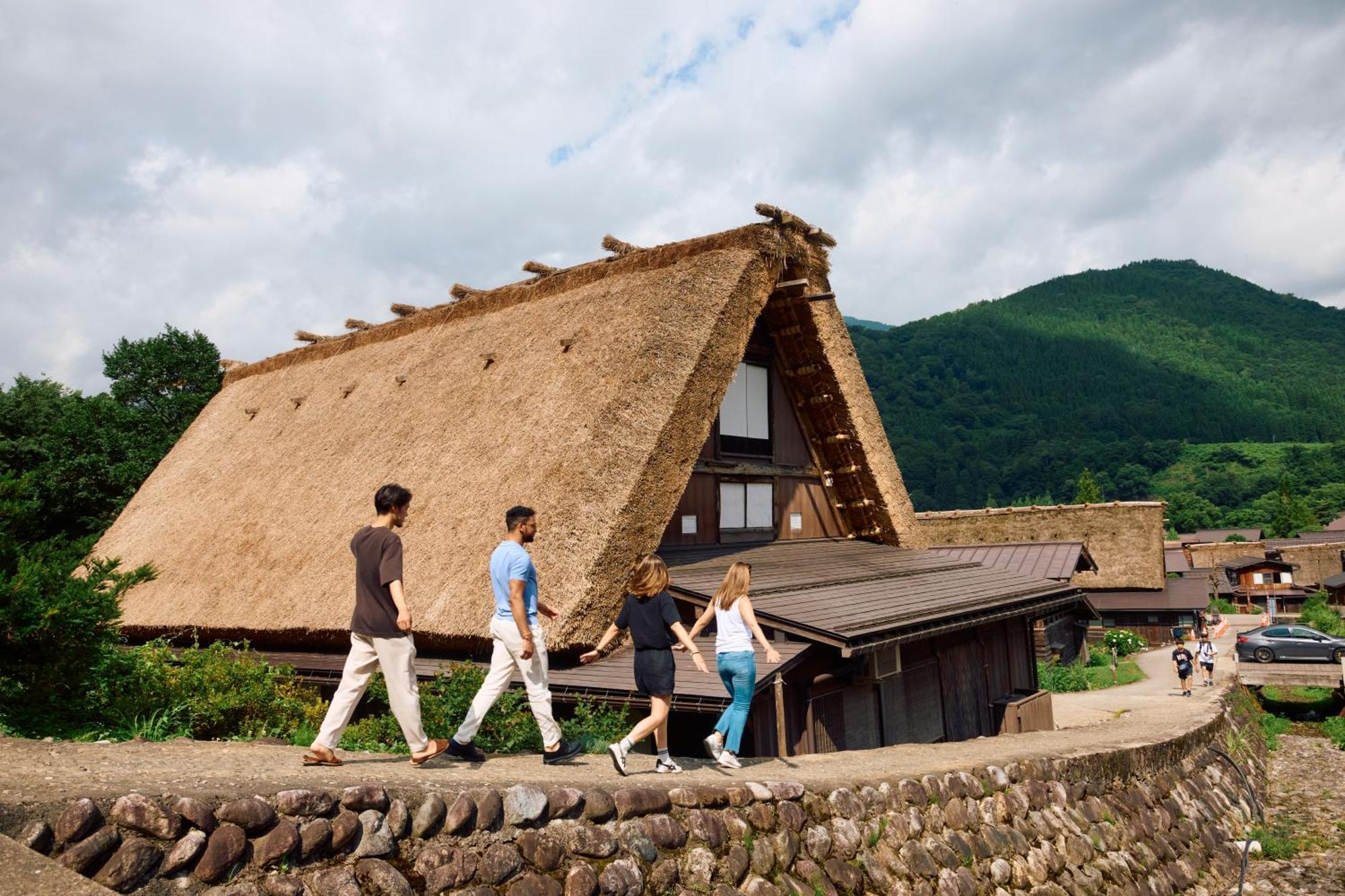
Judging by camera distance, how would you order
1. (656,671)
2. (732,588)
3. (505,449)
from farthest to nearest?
(505,449)
(732,588)
(656,671)

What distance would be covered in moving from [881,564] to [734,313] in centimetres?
524

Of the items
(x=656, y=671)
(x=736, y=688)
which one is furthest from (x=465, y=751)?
(x=736, y=688)

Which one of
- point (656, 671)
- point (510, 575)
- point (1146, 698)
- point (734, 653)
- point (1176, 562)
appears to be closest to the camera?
point (510, 575)

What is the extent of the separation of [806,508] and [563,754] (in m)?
9.58

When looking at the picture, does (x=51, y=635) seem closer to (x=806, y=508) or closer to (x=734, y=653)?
(x=734, y=653)

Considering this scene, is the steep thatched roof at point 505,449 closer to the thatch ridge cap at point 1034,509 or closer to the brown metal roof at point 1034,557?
the brown metal roof at point 1034,557

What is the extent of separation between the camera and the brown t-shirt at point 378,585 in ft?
19.0

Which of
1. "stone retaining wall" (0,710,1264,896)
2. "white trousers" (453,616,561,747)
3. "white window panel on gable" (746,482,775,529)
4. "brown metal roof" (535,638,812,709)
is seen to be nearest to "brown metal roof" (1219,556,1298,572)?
"stone retaining wall" (0,710,1264,896)

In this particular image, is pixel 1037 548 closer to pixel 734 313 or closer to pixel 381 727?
pixel 734 313

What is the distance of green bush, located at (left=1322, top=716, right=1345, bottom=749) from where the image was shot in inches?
872

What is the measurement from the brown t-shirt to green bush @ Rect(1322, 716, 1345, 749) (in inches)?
1028

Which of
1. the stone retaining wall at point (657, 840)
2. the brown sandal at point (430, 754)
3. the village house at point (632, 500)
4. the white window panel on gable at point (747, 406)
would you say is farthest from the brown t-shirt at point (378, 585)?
the white window panel on gable at point (747, 406)

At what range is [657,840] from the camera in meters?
6.01

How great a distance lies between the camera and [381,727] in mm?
8469
